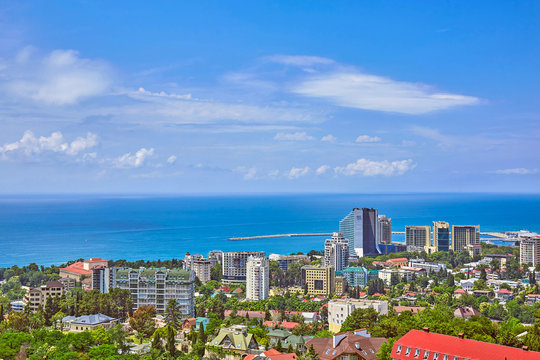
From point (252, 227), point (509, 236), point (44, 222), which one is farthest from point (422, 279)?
point (44, 222)

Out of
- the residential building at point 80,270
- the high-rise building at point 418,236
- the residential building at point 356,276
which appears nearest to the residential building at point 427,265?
the residential building at point 356,276

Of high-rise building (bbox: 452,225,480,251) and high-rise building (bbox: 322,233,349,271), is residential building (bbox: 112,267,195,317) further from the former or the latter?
high-rise building (bbox: 452,225,480,251)

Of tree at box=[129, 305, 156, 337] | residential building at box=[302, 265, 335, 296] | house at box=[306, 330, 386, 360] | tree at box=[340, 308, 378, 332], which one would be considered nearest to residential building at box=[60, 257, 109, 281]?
residential building at box=[302, 265, 335, 296]

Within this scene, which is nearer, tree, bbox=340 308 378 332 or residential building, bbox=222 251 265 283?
tree, bbox=340 308 378 332

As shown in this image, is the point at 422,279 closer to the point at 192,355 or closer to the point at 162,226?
the point at 192,355

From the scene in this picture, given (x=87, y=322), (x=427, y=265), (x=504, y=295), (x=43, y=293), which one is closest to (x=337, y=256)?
(x=427, y=265)

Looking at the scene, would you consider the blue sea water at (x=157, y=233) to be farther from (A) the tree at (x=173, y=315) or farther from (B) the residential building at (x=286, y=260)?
(A) the tree at (x=173, y=315)
